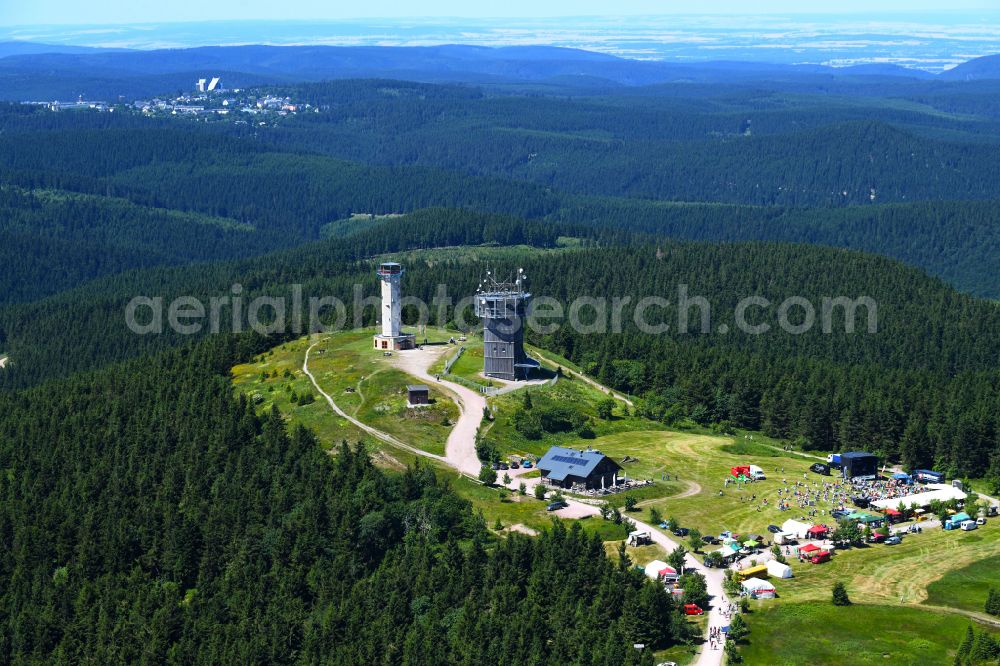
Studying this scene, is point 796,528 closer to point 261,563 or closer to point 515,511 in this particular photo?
point 515,511

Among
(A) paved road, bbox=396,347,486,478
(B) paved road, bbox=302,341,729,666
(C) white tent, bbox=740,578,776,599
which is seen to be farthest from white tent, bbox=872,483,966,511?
(A) paved road, bbox=396,347,486,478

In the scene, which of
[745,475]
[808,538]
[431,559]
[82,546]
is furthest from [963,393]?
[82,546]

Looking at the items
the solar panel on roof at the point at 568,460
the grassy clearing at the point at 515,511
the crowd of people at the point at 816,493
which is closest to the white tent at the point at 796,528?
the crowd of people at the point at 816,493

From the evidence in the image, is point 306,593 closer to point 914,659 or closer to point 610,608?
point 610,608

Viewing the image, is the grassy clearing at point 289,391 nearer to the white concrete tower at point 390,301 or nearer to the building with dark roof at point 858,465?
the white concrete tower at point 390,301

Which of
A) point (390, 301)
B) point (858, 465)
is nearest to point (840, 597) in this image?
point (858, 465)
